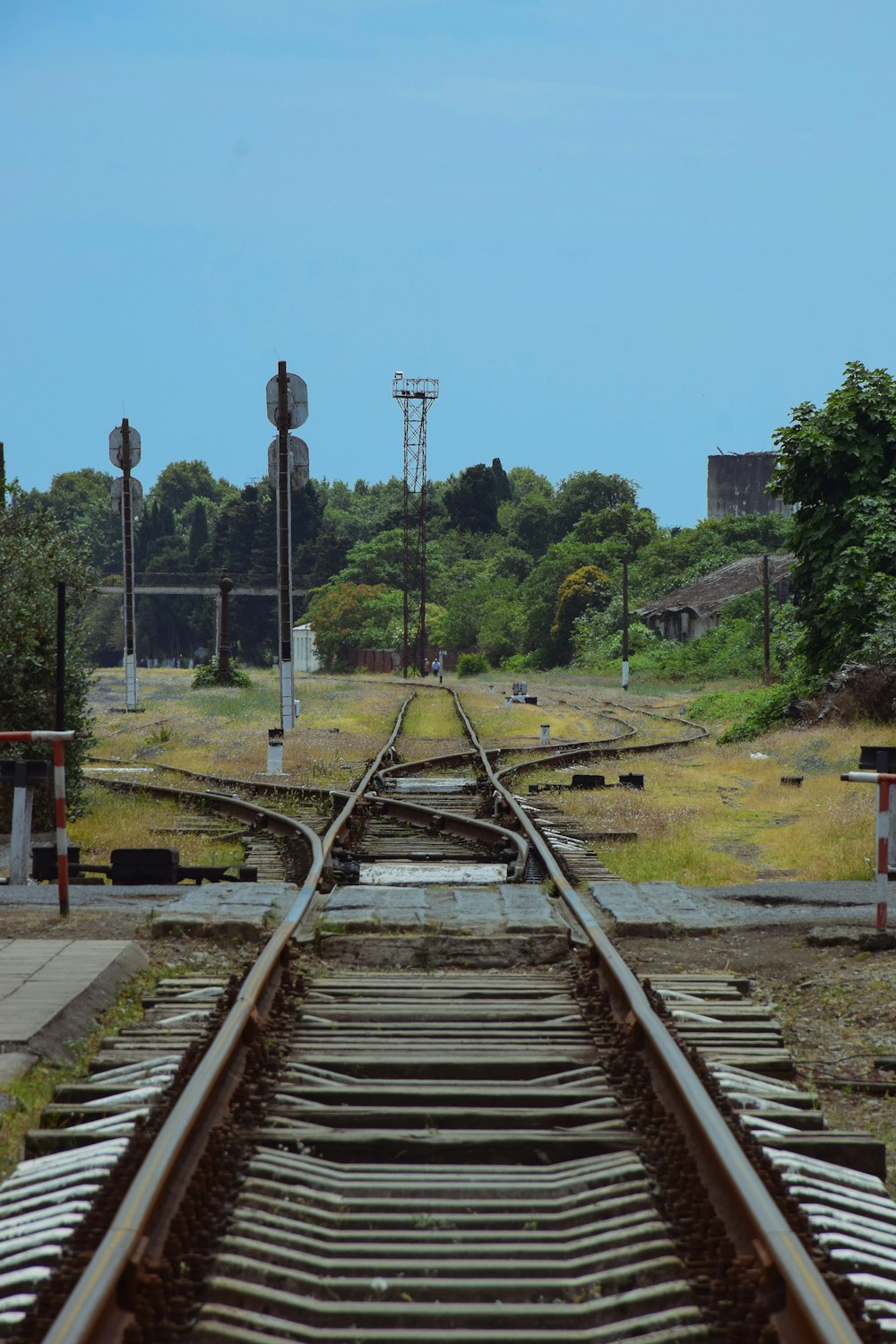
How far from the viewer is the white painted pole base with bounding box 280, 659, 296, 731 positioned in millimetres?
25047

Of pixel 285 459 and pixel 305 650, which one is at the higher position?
pixel 285 459

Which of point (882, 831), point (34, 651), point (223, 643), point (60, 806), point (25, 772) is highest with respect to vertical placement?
point (223, 643)

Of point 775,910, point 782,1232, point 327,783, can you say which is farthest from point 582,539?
point 782,1232

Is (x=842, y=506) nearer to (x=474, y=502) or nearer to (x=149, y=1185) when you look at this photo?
(x=149, y=1185)

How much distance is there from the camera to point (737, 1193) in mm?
3656

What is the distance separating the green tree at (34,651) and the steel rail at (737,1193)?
32.4ft

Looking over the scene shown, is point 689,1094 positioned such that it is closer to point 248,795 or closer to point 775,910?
point 775,910

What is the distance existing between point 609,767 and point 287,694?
7401 mm

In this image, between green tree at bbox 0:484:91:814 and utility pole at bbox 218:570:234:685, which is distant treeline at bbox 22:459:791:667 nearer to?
utility pole at bbox 218:570:234:685

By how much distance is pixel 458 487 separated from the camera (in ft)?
374

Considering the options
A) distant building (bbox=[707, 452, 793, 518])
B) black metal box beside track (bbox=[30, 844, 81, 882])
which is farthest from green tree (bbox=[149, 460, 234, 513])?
black metal box beside track (bbox=[30, 844, 81, 882])

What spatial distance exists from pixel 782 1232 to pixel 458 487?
112m

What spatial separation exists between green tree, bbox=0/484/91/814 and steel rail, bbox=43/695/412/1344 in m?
9.23

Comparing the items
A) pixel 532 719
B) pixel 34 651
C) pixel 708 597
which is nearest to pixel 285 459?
pixel 532 719
